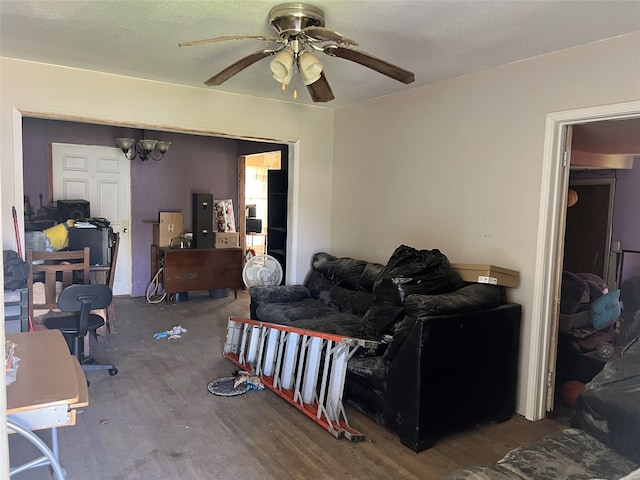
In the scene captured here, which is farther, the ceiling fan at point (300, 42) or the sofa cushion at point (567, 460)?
the ceiling fan at point (300, 42)

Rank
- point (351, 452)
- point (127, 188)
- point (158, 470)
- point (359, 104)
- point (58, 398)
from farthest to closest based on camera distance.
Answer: point (127, 188) → point (359, 104) → point (351, 452) → point (158, 470) → point (58, 398)

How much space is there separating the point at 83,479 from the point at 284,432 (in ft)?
3.48

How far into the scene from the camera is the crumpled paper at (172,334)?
4.54m

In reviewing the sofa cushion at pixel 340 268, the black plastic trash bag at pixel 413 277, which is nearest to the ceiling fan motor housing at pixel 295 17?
the black plastic trash bag at pixel 413 277

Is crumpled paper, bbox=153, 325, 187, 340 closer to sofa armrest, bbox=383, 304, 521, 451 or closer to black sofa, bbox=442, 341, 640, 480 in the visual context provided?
sofa armrest, bbox=383, 304, 521, 451

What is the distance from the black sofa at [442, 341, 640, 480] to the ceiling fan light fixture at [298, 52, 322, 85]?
1848 mm

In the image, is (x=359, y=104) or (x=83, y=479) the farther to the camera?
(x=359, y=104)

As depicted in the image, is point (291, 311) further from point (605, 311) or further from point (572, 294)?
point (605, 311)

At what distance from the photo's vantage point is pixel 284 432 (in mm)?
2748

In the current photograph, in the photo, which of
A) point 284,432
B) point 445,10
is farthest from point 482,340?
point 445,10

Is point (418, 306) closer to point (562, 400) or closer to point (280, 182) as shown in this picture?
point (562, 400)

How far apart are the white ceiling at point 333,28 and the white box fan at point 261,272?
67.2 inches

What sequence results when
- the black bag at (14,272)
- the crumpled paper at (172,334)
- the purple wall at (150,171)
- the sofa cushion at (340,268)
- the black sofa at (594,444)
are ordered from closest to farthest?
the black sofa at (594,444), the black bag at (14,272), the sofa cushion at (340,268), the crumpled paper at (172,334), the purple wall at (150,171)

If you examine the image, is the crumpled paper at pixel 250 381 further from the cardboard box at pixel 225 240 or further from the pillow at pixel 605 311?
the cardboard box at pixel 225 240
